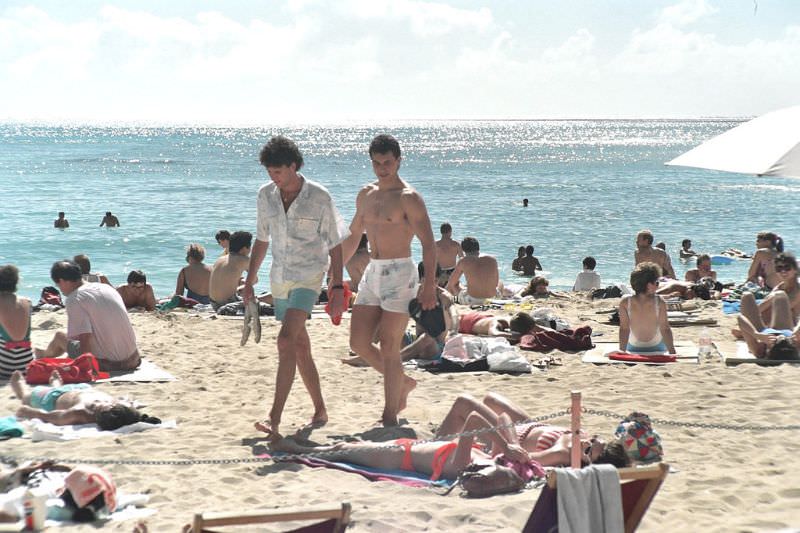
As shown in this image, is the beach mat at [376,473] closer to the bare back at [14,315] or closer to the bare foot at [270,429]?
the bare foot at [270,429]

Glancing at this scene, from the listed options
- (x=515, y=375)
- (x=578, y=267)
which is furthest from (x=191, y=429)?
(x=578, y=267)

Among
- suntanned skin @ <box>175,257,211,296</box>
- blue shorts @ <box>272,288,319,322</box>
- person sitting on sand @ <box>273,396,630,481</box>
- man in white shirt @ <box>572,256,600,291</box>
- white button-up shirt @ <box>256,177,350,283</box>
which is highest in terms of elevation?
white button-up shirt @ <box>256,177,350,283</box>

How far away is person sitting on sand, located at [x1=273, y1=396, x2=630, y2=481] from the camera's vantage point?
5148 mm

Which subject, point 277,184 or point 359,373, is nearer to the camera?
point 277,184

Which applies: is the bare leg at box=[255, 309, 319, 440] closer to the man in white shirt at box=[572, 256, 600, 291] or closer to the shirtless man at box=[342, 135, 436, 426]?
the shirtless man at box=[342, 135, 436, 426]

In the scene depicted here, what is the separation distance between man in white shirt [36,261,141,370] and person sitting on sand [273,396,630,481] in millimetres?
2751

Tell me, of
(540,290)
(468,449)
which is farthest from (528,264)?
(468,449)

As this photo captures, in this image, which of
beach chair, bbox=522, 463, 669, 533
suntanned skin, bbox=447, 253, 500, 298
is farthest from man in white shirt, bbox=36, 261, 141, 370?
suntanned skin, bbox=447, 253, 500, 298

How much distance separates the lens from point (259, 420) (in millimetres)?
6590

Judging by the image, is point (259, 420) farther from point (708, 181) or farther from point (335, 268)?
point (708, 181)

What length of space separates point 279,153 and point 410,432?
74.6 inches

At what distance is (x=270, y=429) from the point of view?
589cm

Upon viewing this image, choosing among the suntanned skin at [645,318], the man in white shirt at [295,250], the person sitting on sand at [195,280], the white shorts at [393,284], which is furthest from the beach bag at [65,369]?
the person sitting on sand at [195,280]

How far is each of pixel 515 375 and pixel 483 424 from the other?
3010mm
